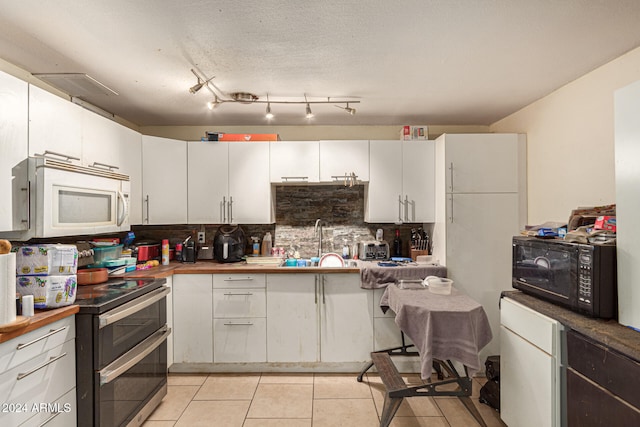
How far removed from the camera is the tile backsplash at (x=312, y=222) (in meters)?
3.59

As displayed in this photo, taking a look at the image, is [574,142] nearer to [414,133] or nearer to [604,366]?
[414,133]

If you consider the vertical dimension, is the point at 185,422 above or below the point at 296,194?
below

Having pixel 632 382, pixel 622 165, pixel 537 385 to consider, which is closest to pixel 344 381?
pixel 537 385

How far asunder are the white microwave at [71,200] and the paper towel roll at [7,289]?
395mm

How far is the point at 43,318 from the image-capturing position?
4.99 ft

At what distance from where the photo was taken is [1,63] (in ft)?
6.77

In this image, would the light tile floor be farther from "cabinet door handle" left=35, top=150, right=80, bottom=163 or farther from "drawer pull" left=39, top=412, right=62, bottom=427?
"cabinet door handle" left=35, top=150, right=80, bottom=163

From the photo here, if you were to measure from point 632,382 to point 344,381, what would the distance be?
2028 mm

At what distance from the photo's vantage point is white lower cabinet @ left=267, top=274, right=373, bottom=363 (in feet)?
9.57

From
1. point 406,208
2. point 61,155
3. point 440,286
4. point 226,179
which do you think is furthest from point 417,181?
point 61,155

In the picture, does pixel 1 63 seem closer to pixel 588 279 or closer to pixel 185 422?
pixel 185 422

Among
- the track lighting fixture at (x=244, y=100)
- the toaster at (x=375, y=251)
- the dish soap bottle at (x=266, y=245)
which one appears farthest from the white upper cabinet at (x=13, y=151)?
the toaster at (x=375, y=251)

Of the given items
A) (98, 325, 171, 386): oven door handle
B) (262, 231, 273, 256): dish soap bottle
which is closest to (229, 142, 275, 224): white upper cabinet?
(262, 231, 273, 256): dish soap bottle

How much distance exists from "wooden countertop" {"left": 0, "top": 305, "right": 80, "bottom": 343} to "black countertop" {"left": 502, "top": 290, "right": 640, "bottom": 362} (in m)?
2.45
